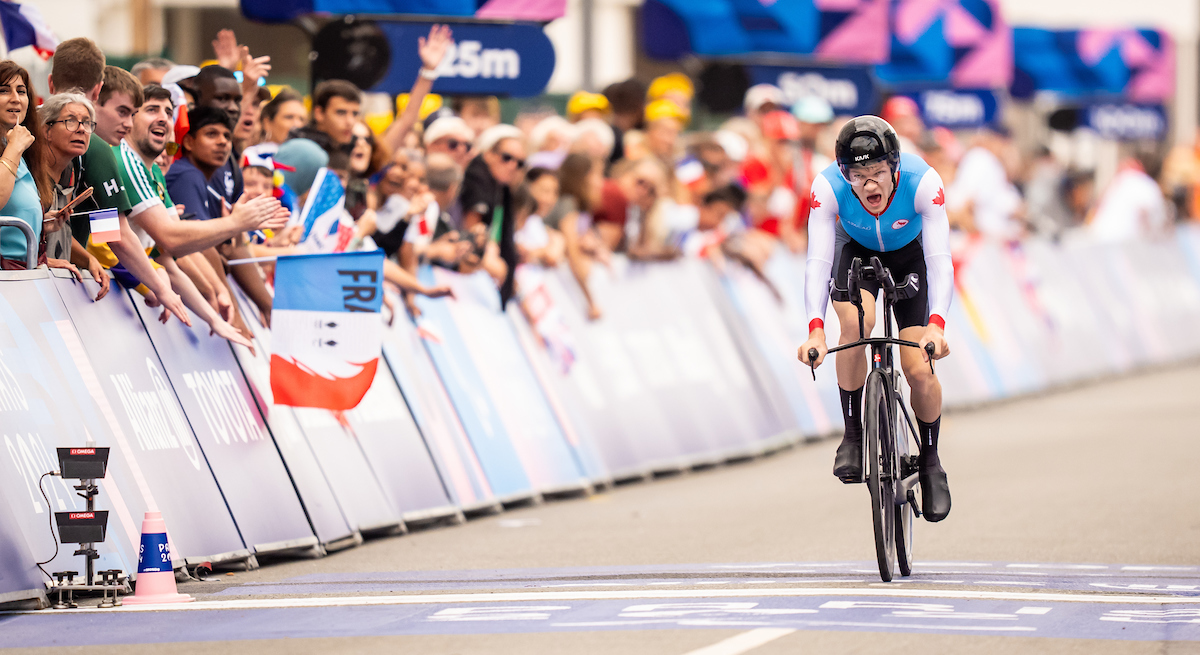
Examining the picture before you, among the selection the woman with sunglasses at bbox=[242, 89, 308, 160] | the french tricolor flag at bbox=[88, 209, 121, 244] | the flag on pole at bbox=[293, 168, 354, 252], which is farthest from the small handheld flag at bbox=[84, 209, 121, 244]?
the woman with sunglasses at bbox=[242, 89, 308, 160]

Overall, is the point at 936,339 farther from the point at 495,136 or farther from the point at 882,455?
the point at 495,136

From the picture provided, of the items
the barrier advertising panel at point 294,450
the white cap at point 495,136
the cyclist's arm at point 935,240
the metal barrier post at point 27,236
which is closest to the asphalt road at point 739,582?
the barrier advertising panel at point 294,450

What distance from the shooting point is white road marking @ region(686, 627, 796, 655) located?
7.03 meters

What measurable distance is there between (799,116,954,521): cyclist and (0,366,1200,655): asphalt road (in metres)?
0.72

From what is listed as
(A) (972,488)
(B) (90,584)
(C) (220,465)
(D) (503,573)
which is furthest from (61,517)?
(A) (972,488)

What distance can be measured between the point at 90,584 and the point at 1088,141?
3304 cm

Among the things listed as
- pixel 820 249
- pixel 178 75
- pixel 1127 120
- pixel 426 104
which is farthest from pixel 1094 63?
pixel 820 249

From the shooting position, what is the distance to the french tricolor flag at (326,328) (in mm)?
10492

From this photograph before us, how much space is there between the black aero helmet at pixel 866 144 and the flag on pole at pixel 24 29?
16.2ft

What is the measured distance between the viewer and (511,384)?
13359mm

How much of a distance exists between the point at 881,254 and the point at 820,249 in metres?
0.47

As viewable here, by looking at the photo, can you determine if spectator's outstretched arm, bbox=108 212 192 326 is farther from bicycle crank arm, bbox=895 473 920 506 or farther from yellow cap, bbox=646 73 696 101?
yellow cap, bbox=646 73 696 101

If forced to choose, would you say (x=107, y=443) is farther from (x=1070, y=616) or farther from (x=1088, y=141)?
(x=1088, y=141)

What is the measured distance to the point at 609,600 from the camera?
8406mm
